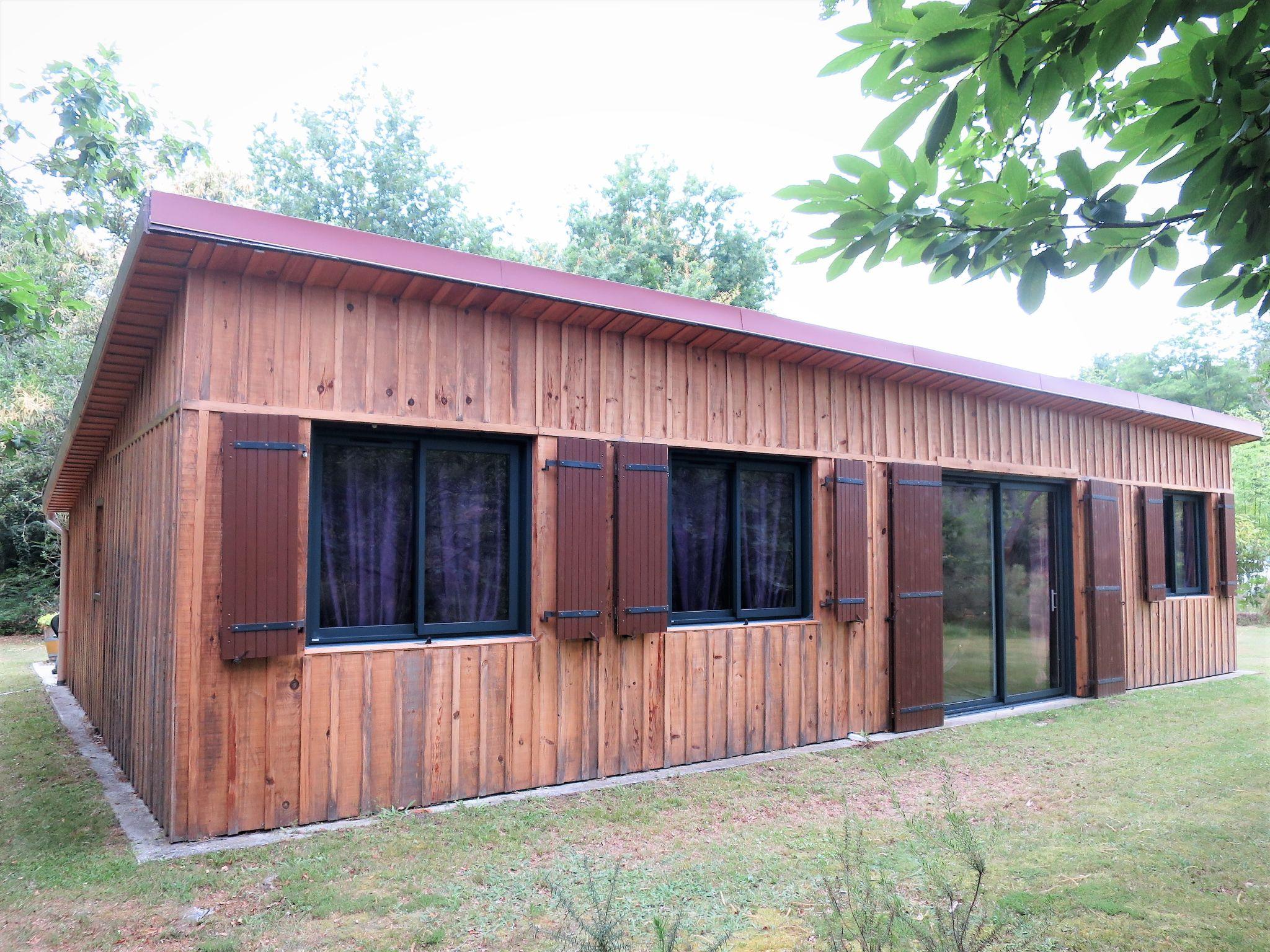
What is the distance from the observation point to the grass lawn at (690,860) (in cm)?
296

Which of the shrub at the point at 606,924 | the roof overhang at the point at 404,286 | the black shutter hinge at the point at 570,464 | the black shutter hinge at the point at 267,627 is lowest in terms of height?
the shrub at the point at 606,924

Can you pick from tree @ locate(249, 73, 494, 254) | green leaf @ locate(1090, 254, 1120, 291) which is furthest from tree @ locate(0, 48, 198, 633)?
tree @ locate(249, 73, 494, 254)

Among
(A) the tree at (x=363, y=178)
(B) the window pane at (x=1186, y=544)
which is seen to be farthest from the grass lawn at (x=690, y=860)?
(A) the tree at (x=363, y=178)

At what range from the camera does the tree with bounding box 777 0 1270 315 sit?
167 cm

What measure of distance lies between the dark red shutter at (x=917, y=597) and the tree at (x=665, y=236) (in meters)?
17.6

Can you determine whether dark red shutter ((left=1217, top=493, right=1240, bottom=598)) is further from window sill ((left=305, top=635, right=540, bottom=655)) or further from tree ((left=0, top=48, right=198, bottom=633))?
tree ((left=0, top=48, right=198, bottom=633))

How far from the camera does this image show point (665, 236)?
2447 cm

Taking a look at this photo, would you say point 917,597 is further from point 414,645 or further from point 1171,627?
point 1171,627

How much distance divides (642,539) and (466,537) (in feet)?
3.31

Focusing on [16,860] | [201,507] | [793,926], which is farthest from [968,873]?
[16,860]

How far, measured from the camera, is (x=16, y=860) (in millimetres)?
3727

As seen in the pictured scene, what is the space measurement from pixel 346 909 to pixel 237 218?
277 cm

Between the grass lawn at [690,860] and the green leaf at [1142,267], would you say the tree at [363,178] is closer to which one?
the grass lawn at [690,860]

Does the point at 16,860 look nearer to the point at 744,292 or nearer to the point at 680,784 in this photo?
the point at 680,784
